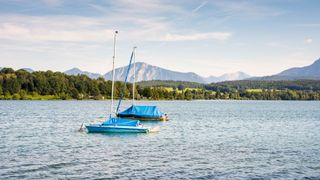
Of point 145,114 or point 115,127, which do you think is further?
point 145,114

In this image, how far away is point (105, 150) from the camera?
50031 millimetres

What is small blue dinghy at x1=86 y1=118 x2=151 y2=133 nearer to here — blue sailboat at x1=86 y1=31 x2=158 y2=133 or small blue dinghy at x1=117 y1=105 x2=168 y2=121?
blue sailboat at x1=86 y1=31 x2=158 y2=133

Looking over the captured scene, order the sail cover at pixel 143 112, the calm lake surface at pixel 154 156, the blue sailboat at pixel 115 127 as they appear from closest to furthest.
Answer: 1. the calm lake surface at pixel 154 156
2. the blue sailboat at pixel 115 127
3. the sail cover at pixel 143 112

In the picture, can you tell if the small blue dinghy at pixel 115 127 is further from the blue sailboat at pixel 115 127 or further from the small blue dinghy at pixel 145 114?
the small blue dinghy at pixel 145 114

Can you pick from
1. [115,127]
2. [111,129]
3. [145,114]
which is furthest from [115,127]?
[145,114]

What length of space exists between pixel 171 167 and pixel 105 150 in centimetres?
1260

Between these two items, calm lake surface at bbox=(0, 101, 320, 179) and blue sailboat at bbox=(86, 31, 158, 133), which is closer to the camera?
calm lake surface at bbox=(0, 101, 320, 179)

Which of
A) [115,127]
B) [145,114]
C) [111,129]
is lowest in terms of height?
[111,129]

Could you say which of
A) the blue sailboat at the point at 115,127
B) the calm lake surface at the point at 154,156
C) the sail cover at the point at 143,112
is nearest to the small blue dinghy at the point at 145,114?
the sail cover at the point at 143,112

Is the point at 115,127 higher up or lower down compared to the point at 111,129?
higher up

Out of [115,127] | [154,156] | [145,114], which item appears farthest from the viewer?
[145,114]

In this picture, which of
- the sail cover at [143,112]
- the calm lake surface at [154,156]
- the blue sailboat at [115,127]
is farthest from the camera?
the sail cover at [143,112]

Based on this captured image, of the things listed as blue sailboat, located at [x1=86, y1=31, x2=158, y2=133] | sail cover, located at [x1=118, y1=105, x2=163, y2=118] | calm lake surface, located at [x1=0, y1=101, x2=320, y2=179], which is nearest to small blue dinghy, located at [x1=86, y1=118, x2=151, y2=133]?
blue sailboat, located at [x1=86, y1=31, x2=158, y2=133]

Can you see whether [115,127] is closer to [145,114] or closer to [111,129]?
[111,129]
